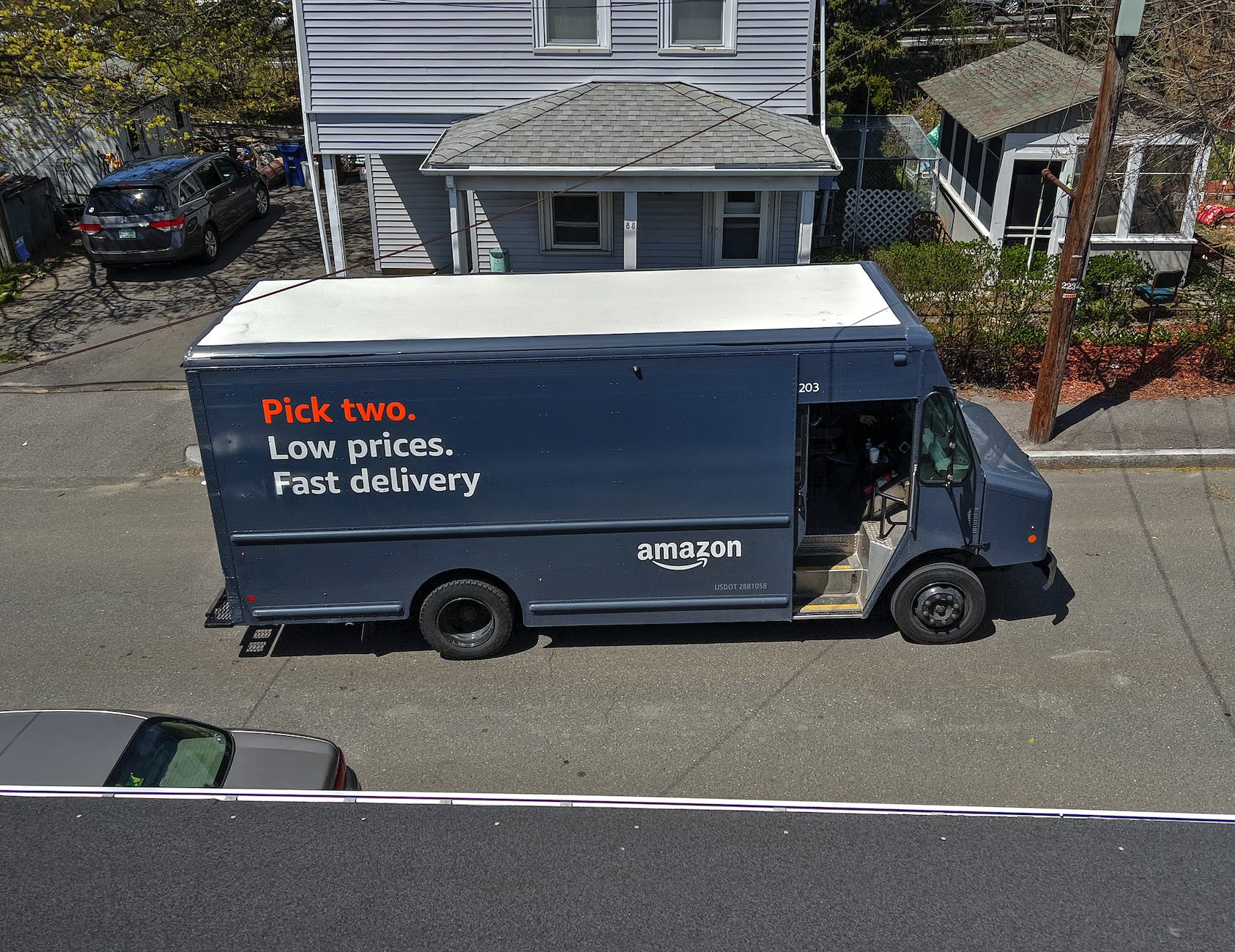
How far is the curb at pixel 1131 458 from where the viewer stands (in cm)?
1137

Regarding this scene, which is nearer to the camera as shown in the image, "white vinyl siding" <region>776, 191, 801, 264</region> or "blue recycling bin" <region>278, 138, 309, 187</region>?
"white vinyl siding" <region>776, 191, 801, 264</region>

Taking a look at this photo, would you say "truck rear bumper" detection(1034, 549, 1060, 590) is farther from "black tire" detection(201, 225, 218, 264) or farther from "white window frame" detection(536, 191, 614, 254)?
"black tire" detection(201, 225, 218, 264)

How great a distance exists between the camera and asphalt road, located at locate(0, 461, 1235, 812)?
6.68 m

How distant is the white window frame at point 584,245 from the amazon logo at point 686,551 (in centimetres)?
977

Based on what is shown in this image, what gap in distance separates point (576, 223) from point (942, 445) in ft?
34.0

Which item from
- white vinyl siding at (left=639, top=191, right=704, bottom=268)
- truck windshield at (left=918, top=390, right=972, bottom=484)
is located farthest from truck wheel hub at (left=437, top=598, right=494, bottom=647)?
white vinyl siding at (left=639, top=191, right=704, bottom=268)

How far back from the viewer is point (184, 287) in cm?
1739

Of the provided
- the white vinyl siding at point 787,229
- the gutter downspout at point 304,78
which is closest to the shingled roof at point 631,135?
the white vinyl siding at point 787,229


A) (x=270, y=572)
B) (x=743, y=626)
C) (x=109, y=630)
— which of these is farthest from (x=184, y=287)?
(x=743, y=626)

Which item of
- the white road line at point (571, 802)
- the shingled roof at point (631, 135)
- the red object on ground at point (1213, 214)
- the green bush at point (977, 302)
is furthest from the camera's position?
the red object on ground at point (1213, 214)

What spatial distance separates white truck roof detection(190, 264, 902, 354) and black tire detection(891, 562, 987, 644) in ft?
6.71

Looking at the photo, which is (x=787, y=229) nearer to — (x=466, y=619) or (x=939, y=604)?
(x=939, y=604)

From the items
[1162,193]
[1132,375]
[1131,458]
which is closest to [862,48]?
[1162,193]

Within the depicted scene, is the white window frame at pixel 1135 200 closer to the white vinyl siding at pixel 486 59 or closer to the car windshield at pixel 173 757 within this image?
the white vinyl siding at pixel 486 59
